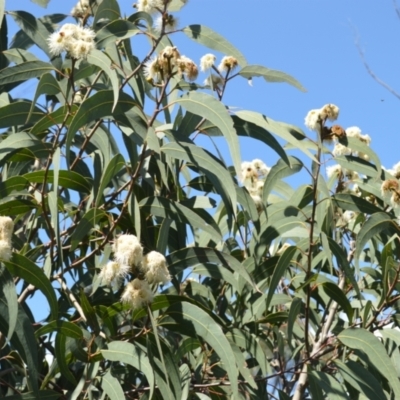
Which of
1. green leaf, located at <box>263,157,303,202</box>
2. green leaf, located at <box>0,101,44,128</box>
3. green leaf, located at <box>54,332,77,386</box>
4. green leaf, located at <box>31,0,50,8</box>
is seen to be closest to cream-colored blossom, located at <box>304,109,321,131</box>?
green leaf, located at <box>263,157,303,202</box>

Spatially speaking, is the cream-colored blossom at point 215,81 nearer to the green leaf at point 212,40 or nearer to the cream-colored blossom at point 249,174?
the green leaf at point 212,40

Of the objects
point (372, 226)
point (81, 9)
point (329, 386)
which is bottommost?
point (329, 386)

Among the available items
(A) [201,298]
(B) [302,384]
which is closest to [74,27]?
(A) [201,298]

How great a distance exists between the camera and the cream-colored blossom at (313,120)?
175 cm

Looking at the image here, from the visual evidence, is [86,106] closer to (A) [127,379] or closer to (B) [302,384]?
(A) [127,379]

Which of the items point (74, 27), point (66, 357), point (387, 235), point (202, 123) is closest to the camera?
point (74, 27)

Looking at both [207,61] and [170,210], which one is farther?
[207,61]

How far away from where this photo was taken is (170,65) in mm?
1517

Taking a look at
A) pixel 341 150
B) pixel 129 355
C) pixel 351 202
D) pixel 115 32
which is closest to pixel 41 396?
pixel 129 355

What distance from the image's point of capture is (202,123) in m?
1.78

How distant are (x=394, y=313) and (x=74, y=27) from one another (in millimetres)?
1024

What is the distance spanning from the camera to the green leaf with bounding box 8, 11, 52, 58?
202 cm

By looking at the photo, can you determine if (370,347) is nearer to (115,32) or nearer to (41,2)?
(115,32)

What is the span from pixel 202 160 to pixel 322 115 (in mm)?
302
